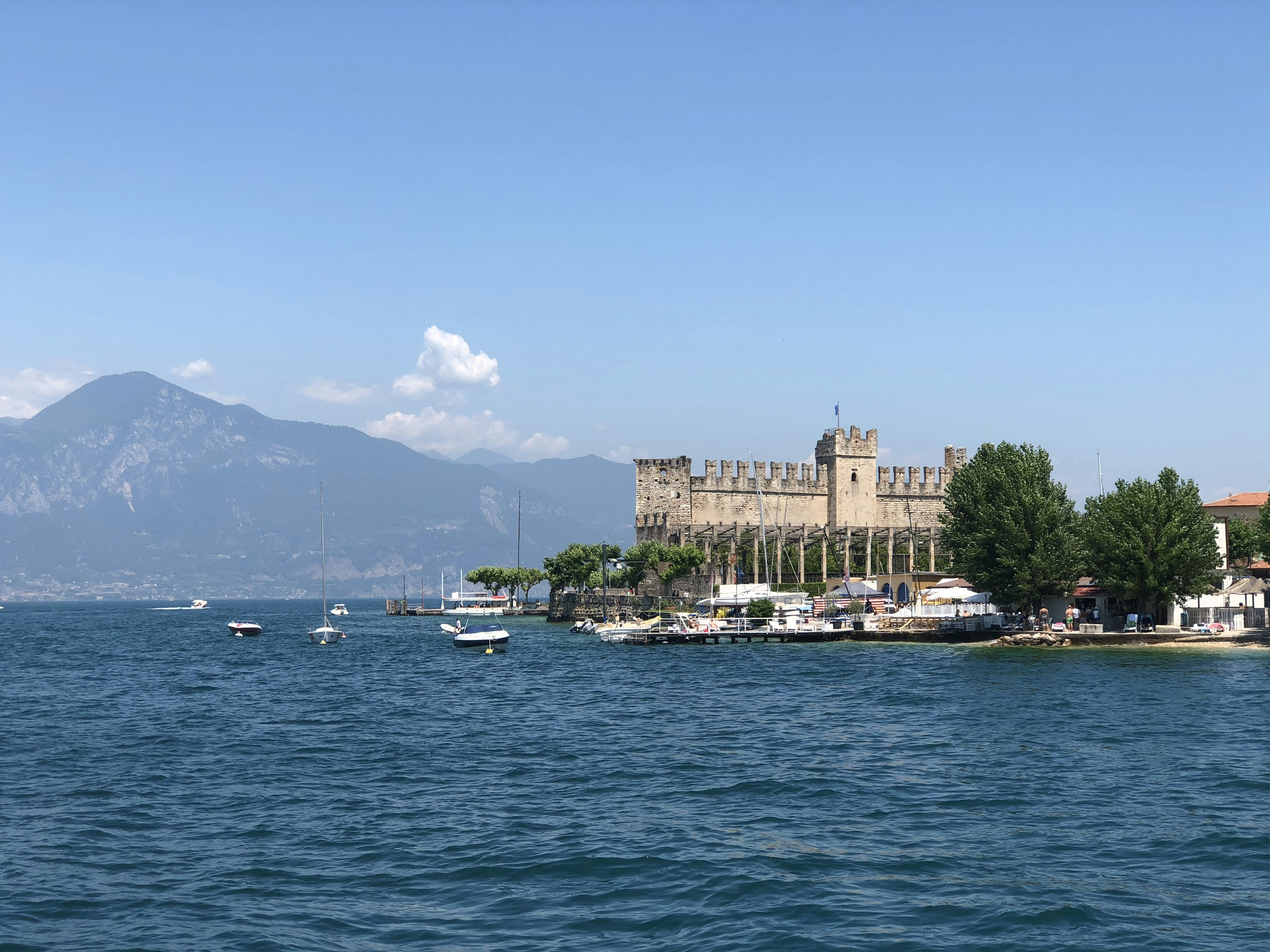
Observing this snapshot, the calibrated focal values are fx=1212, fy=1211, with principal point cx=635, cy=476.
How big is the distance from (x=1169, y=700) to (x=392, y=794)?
2486 cm

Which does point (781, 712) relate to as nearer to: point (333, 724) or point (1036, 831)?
point (333, 724)

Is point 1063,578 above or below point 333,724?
above

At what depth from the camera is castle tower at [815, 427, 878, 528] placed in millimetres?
91500

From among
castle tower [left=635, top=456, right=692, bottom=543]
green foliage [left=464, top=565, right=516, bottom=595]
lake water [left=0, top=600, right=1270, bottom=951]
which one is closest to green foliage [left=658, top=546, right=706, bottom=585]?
castle tower [left=635, top=456, right=692, bottom=543]

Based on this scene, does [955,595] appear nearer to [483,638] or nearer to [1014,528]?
[1014,528]

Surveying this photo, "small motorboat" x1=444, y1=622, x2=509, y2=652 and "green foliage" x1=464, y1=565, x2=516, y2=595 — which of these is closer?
"small motorboat" x1=444, y1=622, x2=509, y2=652

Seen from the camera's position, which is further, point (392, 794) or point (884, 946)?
point (392, 794)

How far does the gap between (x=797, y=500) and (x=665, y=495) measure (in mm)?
9963

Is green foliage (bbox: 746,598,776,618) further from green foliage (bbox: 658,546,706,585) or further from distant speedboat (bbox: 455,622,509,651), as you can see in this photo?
distant speedboat (bbox: 455,622,509,651)

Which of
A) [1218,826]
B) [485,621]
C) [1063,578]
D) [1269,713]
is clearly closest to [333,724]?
[1218,826]

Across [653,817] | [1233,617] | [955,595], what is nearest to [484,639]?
[955,595]

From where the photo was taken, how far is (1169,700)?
37.1 m

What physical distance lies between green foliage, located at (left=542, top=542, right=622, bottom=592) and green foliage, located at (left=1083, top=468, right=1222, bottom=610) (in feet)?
159

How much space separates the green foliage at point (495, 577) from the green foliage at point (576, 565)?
2143 centimetres
